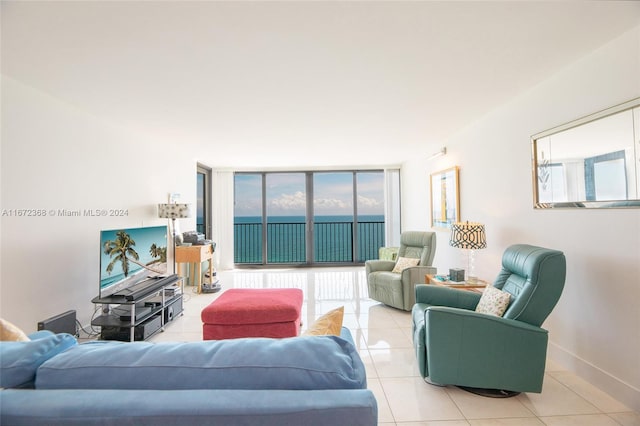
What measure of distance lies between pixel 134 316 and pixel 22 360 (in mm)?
2133

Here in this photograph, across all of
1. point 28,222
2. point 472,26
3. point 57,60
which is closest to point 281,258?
point 28,222

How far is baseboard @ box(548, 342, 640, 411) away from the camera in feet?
5.93

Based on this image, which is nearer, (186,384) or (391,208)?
(186,384)

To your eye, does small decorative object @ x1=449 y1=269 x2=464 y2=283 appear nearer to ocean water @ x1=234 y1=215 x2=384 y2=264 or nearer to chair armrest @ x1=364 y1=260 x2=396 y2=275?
chair armrest @ x1=364 y1=260 x2=396 y2=275

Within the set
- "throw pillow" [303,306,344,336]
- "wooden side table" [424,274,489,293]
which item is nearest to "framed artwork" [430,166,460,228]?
"wooden side table" [424,274,489,293]

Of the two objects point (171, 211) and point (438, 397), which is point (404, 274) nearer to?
point (438, 397)

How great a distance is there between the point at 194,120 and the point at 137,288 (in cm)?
194

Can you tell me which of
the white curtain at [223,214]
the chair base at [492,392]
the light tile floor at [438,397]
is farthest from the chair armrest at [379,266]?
the white curtain at [223,214]

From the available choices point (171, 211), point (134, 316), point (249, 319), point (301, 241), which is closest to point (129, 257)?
point (134, 316)

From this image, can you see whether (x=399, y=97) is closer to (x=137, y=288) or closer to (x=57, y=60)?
(x=57, y=60)

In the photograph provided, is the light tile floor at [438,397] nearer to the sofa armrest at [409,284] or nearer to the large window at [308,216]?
the sofa armrest at [409,284]

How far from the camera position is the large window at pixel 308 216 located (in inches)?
253

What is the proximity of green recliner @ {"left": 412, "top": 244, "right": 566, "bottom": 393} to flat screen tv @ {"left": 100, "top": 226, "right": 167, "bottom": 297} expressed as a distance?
296 cm

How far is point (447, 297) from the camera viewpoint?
2.55 m
